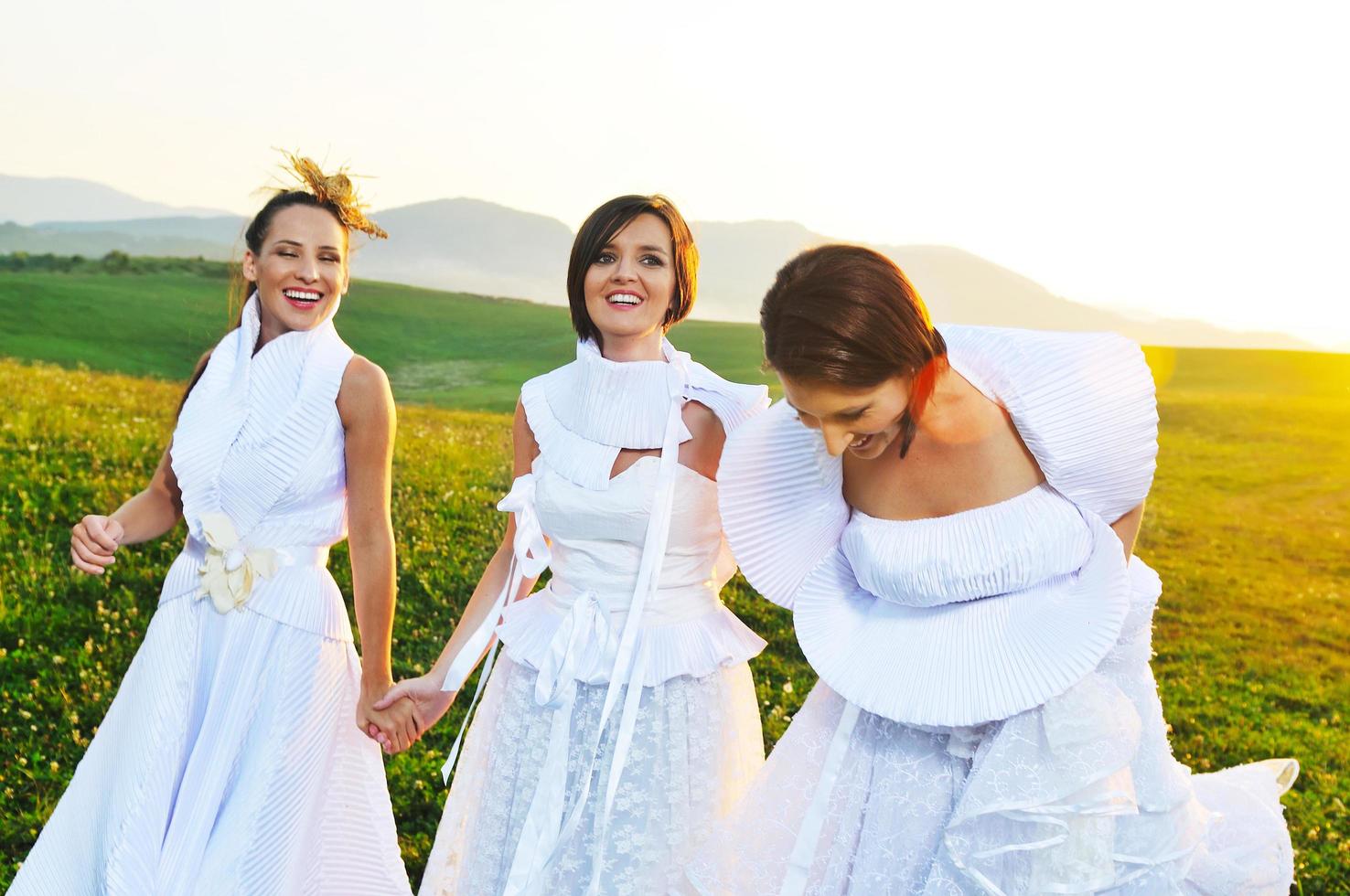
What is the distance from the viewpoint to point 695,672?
10.2 ft

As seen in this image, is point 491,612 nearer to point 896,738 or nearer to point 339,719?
point 339,719

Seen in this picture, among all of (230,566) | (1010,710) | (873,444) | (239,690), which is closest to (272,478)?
(230,566)

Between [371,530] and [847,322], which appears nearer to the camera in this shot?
[847,322]

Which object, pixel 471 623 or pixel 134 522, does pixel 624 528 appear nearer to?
pixel 471 623

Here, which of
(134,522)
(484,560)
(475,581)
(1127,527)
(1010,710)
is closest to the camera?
(1010,710)

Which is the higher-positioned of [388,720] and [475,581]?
[388,720]

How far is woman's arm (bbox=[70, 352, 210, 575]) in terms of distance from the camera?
3.47m

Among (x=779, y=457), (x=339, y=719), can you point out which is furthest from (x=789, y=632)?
(x=779, y=457)

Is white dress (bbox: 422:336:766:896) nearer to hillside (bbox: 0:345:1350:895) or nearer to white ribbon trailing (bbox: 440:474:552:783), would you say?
white ribbon trailing (bbox: 440:474:552:783)

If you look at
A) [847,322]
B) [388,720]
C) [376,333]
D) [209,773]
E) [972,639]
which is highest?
[847,322]

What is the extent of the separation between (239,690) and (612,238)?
→ 5.73 ft

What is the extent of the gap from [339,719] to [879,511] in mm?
1931

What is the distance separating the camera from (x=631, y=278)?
10.5 feet

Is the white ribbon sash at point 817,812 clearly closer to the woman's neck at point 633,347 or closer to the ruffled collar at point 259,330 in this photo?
the woman's neck at point 633,347
